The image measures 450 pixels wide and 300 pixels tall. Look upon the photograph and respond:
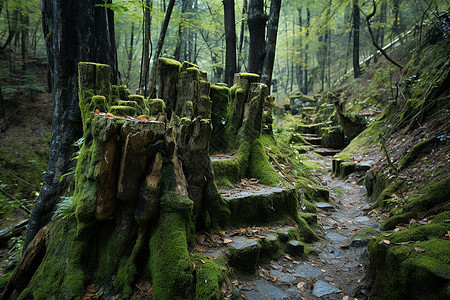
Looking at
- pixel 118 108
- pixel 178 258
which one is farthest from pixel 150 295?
pixel 118 108

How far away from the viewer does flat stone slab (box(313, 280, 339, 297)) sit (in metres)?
3.23

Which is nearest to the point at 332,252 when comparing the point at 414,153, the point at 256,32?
the point at 414,153

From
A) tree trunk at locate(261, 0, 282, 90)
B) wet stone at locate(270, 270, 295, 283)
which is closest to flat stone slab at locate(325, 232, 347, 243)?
wet stone at locate(270, 270, 295, 283)

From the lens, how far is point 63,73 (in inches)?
190

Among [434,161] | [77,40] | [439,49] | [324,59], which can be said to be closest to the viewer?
[77,40]

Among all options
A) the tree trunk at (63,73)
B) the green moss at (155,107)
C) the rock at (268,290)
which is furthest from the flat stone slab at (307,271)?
the tree trunk at (63,73)

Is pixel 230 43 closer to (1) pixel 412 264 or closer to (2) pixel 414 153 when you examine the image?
(2) pixel 414 153

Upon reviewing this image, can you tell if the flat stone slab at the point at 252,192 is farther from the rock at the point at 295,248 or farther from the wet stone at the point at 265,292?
the wet stone at the point at 265,292

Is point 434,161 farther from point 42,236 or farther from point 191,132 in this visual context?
point 42,236

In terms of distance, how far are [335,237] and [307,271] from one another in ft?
5.36

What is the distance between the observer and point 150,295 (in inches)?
108

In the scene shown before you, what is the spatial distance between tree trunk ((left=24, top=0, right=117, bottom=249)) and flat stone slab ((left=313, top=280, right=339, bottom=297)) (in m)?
4.44

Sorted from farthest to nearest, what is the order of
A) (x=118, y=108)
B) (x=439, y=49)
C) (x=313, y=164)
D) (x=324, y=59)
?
(x=324, y=59), (x=313, y=164), (x=439, y=49), (x=118, y=108)

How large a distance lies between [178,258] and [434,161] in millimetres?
5571
